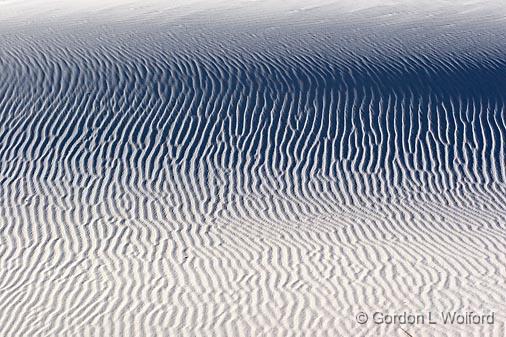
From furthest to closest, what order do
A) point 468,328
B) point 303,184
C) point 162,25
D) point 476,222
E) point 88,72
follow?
point 162,25
point 88,72
point 303,184
point 476,222
point 468,328

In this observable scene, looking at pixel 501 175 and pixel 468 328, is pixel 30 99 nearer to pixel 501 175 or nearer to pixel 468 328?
pixel 501 175

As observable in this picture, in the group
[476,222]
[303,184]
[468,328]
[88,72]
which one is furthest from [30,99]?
[468,328]

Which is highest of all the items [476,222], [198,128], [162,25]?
[162,25]

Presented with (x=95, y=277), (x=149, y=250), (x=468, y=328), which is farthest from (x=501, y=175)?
(x=95, y=277)

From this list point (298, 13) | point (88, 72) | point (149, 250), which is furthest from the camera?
point (298, 13)

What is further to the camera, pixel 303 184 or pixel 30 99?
pixel 30 99

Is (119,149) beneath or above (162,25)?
beneath
